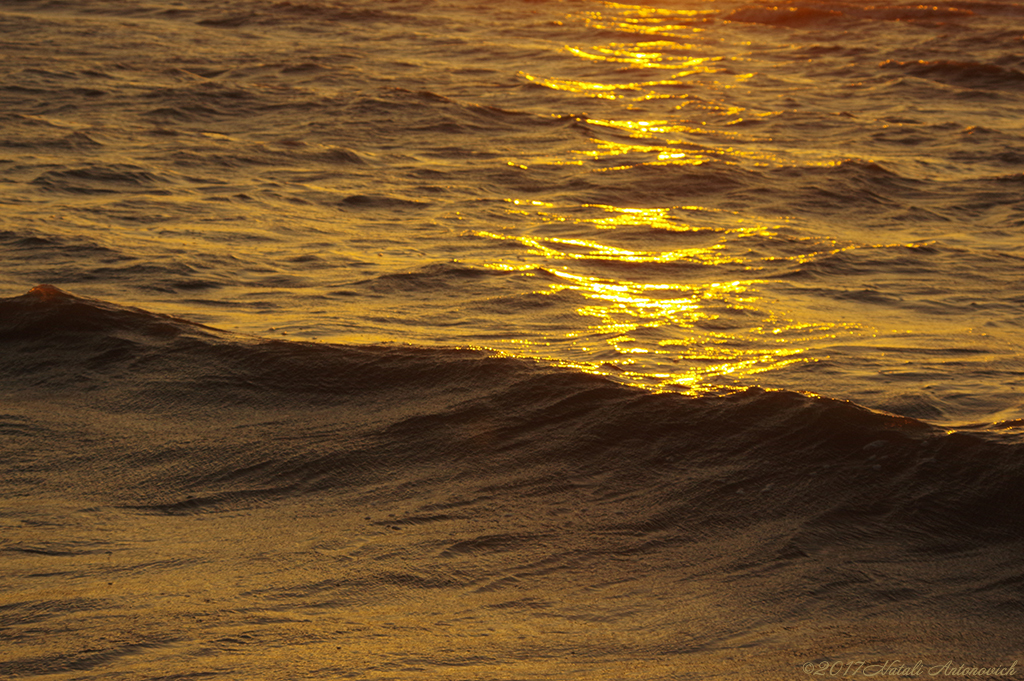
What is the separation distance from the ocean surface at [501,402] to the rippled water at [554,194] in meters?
0.05

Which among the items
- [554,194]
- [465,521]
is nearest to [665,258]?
[554,194]

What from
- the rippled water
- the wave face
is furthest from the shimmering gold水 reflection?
the wave face

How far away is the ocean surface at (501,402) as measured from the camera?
3.21 meters

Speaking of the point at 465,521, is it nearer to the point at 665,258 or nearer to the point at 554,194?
the point at 665,258

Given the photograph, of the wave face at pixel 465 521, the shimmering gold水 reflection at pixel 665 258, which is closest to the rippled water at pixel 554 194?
the shimmering gold水 reflection at pixel 665 258

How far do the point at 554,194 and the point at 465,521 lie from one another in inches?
242

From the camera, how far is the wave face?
3100 millimetres

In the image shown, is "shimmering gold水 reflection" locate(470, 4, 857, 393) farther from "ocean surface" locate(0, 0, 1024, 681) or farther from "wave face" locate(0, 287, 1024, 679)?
"wave face" locate(0, 287, 1024, 679)

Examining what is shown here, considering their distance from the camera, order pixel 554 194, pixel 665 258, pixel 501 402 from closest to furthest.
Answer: pixel 501 402 → pixel 665 258 → pixel 554 194

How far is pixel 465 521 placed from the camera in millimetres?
3881

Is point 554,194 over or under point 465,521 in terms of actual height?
over

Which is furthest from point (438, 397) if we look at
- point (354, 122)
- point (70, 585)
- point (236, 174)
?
point (354, 122)

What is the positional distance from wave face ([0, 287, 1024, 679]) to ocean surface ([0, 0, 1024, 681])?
0.6 inches

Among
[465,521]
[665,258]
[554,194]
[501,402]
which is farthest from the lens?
[554,194]
